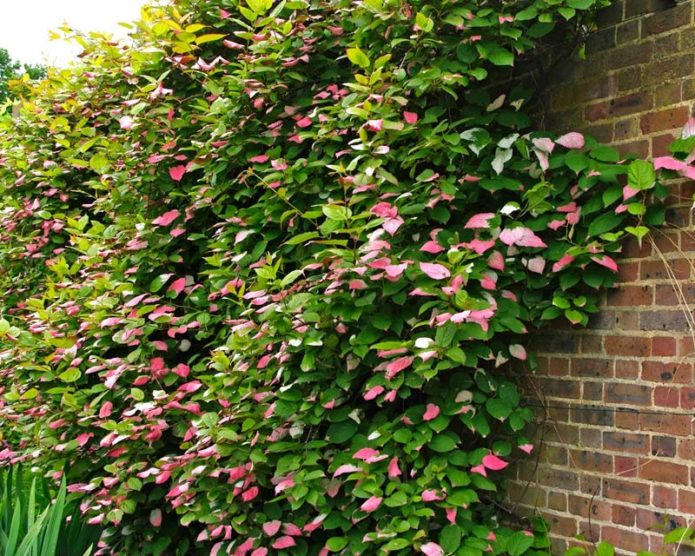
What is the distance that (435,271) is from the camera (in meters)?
2.06

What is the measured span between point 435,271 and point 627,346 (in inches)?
26.5

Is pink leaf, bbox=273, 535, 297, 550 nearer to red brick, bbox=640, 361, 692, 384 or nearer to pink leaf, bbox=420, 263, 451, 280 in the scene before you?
pink leaf, bbox=420, 263, 451, 280

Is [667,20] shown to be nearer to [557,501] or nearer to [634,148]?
[634,148]

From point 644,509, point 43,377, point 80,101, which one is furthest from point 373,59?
point 80,101

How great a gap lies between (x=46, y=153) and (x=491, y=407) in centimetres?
350

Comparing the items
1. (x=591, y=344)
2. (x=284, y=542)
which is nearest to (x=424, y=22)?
(x=591, y=344)

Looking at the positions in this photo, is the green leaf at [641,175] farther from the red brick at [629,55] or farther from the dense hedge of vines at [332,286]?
the red brick at [629,55]

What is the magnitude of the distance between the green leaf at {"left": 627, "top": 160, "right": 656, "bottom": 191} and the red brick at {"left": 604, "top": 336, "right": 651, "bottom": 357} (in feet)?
1.56

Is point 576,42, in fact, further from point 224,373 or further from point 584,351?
point 224,373

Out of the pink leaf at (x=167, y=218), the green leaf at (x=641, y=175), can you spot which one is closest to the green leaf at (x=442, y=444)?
the green leaf at (x=641, y=175)

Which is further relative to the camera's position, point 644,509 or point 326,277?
point 326,277

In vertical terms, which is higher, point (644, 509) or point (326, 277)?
point (326, 277)

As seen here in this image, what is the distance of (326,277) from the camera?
2.28 meters

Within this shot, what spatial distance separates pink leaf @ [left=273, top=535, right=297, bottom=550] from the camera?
2.30m
